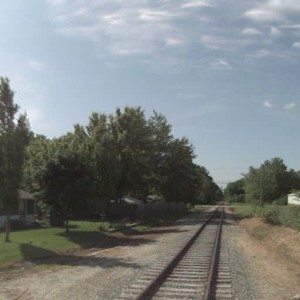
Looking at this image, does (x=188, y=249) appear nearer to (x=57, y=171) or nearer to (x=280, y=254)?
(x=280, y=254)

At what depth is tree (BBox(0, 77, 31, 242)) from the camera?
25234 mm

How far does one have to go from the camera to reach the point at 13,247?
23.4 metres

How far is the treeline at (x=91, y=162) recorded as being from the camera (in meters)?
26.1

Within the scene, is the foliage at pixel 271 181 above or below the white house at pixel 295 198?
above

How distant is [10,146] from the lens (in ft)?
83.6

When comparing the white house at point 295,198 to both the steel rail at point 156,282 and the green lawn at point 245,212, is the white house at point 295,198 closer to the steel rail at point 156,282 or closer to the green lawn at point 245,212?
the green lawn at point 245,212

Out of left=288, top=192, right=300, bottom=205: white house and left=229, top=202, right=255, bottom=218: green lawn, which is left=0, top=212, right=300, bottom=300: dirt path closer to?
left=288, top=192, right=300, bottom=205: white house

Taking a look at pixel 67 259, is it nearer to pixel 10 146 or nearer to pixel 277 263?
pixel 10 146

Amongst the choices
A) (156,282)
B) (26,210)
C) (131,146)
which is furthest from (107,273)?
(131,146)

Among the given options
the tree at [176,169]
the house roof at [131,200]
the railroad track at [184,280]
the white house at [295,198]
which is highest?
the tree at [176,169]

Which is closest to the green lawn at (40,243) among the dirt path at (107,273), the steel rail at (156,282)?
the dirt path at (107,273)

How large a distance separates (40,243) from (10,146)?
485 cm

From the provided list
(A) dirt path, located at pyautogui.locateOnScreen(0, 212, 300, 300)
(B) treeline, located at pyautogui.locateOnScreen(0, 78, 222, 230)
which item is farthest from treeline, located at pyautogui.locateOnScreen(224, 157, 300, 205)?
(A) dirt path, located at pyautogui.locateOnScreen(0, 212, 300, 300)

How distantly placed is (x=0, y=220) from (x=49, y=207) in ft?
16.6
